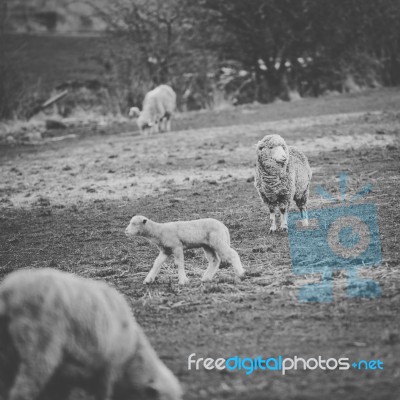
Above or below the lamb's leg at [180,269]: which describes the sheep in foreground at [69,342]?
above

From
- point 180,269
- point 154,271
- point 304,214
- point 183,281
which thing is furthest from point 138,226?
point 304,214

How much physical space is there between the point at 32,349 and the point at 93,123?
21335 mm

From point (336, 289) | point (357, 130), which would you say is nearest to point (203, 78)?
point (357, 130)

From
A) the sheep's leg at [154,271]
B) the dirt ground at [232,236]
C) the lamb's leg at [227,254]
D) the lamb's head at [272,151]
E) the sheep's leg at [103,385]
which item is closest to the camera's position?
the sheep's leg at [103,385]

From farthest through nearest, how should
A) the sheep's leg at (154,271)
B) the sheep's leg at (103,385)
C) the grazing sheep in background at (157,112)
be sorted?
1. the grazing sheep in background at (157,112)
2. the sheep's leg at (154,271)
3. the sheep's leg at (103,385)

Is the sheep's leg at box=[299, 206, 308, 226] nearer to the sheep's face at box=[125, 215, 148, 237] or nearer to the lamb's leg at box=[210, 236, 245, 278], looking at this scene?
the lamb's leg at box=[210, 236, 245, 278]

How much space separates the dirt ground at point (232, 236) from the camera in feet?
15.0

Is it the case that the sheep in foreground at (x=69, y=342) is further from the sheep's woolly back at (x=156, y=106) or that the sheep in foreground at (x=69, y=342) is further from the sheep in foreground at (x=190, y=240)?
the sheep's woolly back at (x=156, y=106)

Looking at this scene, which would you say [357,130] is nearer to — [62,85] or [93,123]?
[93,123]

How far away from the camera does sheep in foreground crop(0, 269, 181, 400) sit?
3.35 meters

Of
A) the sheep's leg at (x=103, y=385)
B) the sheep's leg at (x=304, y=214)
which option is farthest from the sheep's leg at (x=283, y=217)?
the sheep's leg at (x=103, y=385)

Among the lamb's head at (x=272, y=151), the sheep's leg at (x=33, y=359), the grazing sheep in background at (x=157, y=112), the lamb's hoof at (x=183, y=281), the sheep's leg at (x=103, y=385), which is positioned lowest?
the lamb's hoof at (x=183, y=281)

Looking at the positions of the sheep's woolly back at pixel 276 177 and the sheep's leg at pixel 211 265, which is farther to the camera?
the sheep's woolly back at pixel 276 177

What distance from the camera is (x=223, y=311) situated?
219 inches
